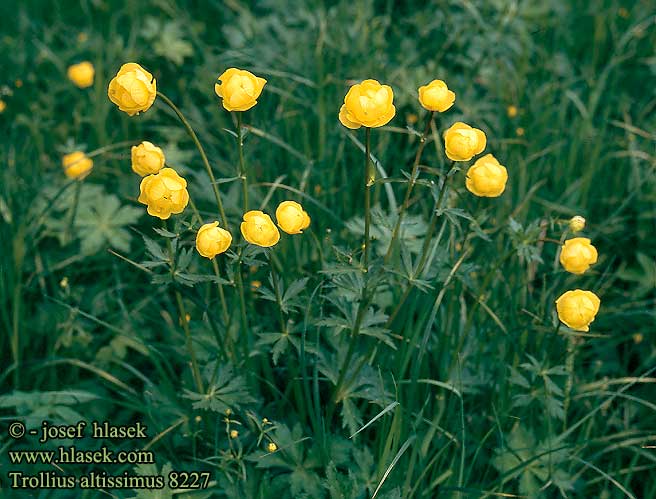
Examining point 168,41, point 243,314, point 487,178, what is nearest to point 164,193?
point 243,314

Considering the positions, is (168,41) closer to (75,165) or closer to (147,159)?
(75,165)

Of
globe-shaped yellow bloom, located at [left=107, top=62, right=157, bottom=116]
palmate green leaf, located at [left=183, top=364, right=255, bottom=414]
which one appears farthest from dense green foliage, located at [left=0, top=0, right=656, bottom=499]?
globe-shaped yellow bloom, located at [left=107, top=62, right=157, bottom=116]

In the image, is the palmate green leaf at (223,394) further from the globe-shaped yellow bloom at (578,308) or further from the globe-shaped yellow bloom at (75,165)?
the globe-shaped yellow bloom at (75,165)

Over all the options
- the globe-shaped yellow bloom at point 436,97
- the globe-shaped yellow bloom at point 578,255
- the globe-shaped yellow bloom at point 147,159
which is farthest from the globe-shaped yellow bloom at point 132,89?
the globe-shaped yellow bloom at point 578,255

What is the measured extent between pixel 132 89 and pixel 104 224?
3.05ft

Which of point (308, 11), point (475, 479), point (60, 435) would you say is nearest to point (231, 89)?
point (60, 435)

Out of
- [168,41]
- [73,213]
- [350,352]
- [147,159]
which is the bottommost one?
[350,352]

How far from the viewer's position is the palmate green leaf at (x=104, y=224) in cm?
215

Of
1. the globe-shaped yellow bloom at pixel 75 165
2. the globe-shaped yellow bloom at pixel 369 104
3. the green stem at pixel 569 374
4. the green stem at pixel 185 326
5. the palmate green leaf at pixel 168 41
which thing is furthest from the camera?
the palmate green leaf at pixel 168 41

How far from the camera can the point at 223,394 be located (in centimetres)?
163

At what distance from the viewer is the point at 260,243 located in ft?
4.59

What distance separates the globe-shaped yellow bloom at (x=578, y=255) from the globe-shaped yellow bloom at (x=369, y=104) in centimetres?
55

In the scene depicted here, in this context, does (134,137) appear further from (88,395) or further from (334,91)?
(88,395)

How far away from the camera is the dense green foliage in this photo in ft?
5.33
